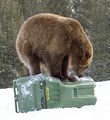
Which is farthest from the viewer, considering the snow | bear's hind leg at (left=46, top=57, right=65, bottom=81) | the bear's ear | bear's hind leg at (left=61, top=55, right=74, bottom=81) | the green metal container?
the bear's ear

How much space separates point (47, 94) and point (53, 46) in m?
1.45

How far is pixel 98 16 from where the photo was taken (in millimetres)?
35250

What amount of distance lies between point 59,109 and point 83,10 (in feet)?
98.1

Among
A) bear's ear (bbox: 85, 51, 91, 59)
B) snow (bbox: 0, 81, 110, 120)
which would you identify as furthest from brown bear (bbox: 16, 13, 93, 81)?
snow (bbox: 0, 81, 110, 120)

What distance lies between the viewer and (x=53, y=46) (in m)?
8.81

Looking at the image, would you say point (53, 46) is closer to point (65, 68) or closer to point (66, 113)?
point (65, 68)

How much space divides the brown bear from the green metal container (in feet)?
3.36

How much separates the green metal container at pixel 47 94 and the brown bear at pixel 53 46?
103 cm

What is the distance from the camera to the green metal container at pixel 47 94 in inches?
298

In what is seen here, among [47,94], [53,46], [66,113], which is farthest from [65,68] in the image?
[66,113]

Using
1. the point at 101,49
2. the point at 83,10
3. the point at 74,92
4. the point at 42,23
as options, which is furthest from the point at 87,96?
the point at 83,10

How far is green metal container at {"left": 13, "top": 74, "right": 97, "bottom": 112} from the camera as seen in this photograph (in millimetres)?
7566

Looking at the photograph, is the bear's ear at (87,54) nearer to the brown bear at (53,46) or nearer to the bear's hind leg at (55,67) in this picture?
the brown bear at (53,46)

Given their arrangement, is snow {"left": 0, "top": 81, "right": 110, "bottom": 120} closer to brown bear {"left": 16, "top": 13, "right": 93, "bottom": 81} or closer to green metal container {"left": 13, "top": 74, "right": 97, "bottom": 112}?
green metal container {"left": 13, "top": 74, "right": 97, "bottom": 112}
